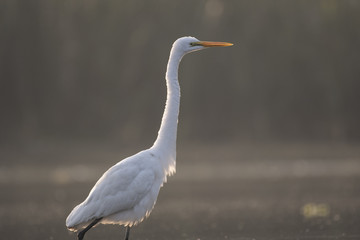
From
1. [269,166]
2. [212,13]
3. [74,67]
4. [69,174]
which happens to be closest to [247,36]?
[212,13]

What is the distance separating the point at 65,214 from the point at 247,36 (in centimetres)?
1866

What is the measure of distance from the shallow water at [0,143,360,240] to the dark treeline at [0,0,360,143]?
19.5ft

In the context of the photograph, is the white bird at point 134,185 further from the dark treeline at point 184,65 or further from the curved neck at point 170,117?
the dark treeline at point 184,65

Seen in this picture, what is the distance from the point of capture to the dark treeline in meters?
26.7

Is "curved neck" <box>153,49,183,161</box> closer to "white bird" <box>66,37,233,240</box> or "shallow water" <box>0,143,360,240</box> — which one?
"white bird" <box>66,37,233,240</box>

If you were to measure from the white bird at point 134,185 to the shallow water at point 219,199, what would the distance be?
869mm

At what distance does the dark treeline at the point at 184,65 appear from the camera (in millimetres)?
26703

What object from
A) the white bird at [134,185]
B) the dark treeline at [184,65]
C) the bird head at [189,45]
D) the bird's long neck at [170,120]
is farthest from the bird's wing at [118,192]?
the dark treeline at [184,65]

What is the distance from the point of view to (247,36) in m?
28.6

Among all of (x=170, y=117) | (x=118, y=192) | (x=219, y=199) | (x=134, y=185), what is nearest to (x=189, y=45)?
(x=170, y=117)

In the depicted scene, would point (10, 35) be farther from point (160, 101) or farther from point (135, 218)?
point (135, 218)

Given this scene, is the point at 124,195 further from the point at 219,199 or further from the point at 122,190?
the point at 219,199

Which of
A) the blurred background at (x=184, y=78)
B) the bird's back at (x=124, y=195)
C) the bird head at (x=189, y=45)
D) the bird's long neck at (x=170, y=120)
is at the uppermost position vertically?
the bird head at (x=189, y=45)

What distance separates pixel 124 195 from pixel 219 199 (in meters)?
4.69
